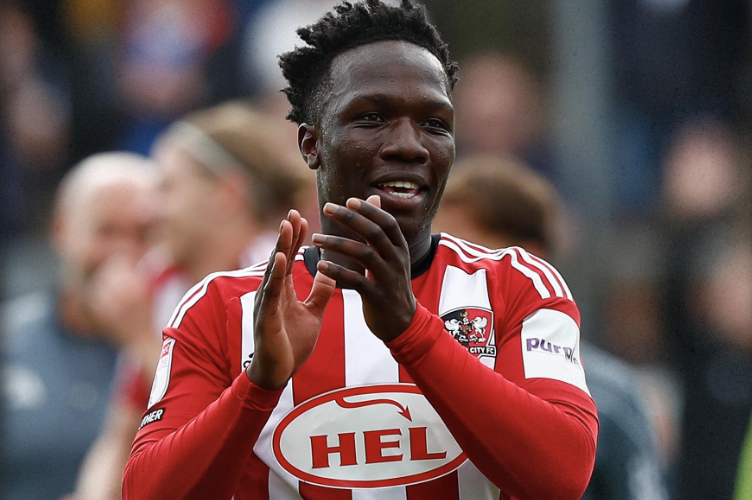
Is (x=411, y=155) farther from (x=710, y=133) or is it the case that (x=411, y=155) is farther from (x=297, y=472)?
(x=710, y=133)

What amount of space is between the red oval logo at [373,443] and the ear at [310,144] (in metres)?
0.57

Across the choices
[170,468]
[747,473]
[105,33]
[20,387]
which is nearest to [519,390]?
[170,468]

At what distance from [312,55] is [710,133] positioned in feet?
13.4

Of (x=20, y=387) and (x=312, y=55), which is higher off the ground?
(x=312, y=55)

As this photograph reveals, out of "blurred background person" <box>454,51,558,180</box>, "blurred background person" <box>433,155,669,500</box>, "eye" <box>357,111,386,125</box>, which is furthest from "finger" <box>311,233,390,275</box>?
"blurred background person" <box>454,51,558,180</box>

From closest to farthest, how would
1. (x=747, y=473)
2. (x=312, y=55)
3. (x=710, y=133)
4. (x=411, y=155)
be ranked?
(x=411, y=155) → (x=312, y=55) → (x=747, y=473) → (x=710, y=133)

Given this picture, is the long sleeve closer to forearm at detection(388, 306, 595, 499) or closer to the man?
the man

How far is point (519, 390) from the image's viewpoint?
6.42 feet

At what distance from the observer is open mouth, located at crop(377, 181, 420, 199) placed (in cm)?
216

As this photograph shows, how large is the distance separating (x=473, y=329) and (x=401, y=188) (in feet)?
1.21

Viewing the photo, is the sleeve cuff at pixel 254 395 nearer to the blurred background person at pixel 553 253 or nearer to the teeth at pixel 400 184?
the teeth at pixel 400 184

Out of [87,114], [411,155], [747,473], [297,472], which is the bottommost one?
[747,473]

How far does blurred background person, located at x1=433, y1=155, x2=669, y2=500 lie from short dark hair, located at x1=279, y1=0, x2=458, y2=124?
4.62 ft

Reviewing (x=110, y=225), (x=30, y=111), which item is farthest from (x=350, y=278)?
(x=30, y=111)
